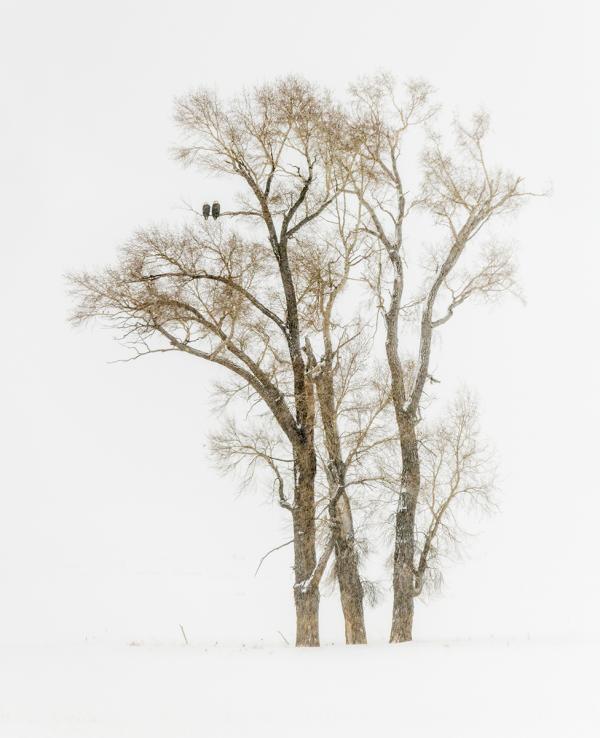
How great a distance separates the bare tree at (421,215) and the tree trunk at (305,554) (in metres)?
1.91

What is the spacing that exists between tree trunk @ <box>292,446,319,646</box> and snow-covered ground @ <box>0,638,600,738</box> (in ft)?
4.76

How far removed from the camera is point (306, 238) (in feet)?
61.0

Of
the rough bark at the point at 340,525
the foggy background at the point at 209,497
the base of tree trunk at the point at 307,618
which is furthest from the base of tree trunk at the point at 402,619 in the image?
the foggy background at the point at 209,497

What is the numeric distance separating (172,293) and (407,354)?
7.82 m

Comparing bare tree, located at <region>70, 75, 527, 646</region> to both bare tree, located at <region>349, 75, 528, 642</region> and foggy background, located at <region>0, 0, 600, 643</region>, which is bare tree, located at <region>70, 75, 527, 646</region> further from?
foggy background, located at <region>0, 0, 600, 643</region>

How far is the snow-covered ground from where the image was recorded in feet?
A: 31.1

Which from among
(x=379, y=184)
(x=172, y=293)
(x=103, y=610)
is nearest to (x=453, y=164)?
(x=379, y=184)

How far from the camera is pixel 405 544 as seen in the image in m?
16.3

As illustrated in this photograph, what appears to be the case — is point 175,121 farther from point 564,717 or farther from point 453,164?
point 564,717

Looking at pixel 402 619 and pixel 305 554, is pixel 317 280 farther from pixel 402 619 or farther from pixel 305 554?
pixel 402 619

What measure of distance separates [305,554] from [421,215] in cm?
874

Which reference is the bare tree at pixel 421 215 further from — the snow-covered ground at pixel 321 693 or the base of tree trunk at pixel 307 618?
the snow-covered ground at pixel 321 693

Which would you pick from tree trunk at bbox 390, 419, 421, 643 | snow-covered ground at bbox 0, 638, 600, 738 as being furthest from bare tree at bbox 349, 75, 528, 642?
snow-covered ground at bbox 0, 638, 600, 738

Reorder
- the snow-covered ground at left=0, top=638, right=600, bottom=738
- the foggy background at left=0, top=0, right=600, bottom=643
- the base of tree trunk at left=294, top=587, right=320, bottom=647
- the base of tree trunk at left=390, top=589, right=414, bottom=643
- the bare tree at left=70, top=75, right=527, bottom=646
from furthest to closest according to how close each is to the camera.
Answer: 1. the foggy background at left=0, top=0, right=600, bottom=643
2. the bare tree at left=70, top=75, right=527, bottom=646
3. the base of tree trunk at left=294, top=587, right=320, bottom=647
4. the base of tree trunk at left=390, top=589, right=414, bottom=643
5. the snow-covered ground at left=0, top=638, right=600, bottom=738
